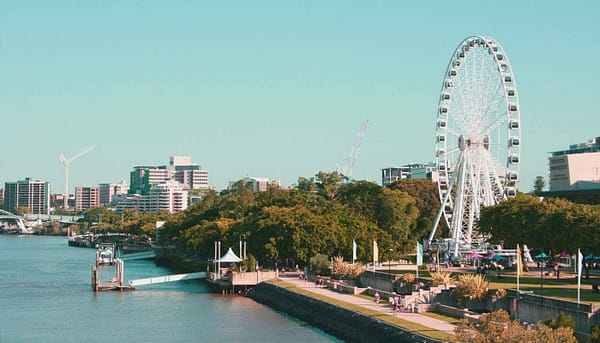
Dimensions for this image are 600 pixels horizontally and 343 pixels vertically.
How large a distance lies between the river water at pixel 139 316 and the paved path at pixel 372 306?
447 cm

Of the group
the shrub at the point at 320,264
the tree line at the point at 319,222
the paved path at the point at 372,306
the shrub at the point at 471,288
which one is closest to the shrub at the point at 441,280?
the shrub at the point at 471,288

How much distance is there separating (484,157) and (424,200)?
238 ft

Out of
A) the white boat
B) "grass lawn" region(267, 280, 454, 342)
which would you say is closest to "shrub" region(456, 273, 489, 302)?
"grass lawn" region(267, 280, 454, 342)

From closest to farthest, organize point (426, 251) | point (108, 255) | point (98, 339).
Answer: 1. point (98, 339)
2. point (426, 251)
3. point (108, 255)

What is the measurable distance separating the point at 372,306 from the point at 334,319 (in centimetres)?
329

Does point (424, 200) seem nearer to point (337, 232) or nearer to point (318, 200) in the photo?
point (318, 200)

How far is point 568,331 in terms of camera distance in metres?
46.9

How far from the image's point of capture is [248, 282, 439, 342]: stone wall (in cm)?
6225

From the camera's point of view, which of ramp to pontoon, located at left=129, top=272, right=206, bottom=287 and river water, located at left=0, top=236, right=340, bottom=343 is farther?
ramp to pontoon, located at left=129, top=272, right=206, bottom=287

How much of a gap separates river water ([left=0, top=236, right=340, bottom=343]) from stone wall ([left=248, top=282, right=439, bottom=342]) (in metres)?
1.04

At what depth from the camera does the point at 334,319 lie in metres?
75.4

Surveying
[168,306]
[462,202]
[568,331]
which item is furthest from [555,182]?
[568,331]

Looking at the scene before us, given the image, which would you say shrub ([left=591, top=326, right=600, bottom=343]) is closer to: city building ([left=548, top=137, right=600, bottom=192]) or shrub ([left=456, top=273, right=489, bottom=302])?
shrub ([left=456, top=273, right=489, bottom=302])

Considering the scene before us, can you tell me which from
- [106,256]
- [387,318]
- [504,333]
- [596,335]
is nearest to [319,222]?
[387,318]
